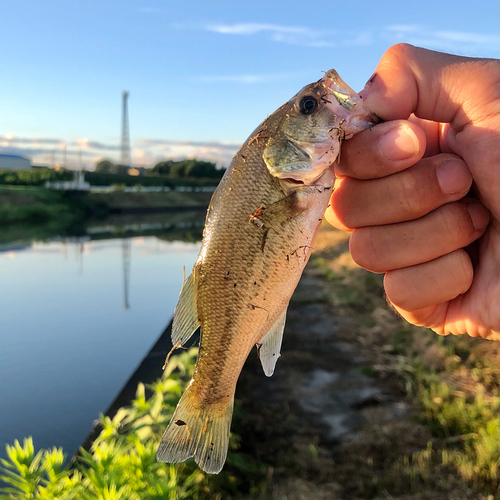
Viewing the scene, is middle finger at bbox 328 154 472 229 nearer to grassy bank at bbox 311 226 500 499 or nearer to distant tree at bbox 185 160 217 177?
grassy bank at bbox 311 226 500 499

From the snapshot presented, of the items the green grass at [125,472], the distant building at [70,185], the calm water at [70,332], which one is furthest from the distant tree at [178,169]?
the green grass at [125,472]

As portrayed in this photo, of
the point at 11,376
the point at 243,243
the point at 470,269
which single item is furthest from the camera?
the point at 11,376

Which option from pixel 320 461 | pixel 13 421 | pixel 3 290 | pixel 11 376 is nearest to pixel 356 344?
pixel 320 461

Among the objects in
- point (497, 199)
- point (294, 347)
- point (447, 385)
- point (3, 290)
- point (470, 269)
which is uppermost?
point (497, 199)

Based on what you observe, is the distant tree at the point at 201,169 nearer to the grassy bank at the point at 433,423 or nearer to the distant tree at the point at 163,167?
the distant tree at the point at 163,167

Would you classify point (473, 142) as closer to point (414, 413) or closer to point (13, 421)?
point (414, 413)

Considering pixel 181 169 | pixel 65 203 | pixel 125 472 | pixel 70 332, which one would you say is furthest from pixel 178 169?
pixel 125 472

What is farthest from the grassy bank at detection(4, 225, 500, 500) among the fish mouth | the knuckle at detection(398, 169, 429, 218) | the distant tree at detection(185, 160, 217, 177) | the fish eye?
the distant tree at detection(185, 160, 217, 177)
